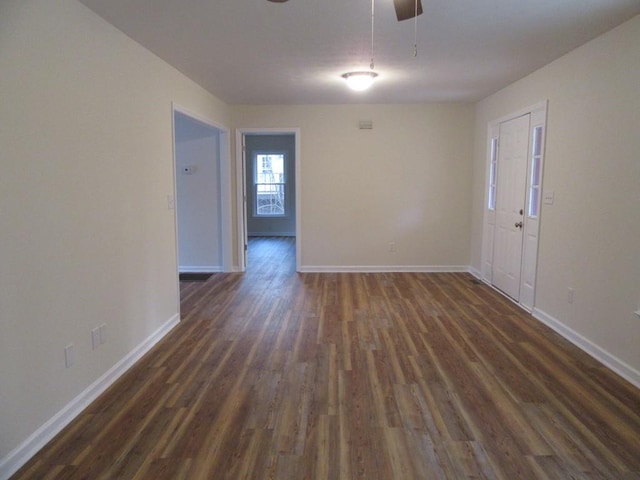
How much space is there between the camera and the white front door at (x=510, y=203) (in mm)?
4551

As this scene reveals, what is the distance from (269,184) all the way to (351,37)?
758 cm

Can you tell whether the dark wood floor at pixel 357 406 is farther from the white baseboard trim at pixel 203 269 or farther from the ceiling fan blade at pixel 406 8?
the ceiling fan blade at pixel 406 8

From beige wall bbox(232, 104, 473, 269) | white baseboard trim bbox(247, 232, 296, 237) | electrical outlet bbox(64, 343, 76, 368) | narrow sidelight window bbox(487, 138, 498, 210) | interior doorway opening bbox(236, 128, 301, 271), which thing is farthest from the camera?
white baseboard trim bbox(247, 232, 296, 237)

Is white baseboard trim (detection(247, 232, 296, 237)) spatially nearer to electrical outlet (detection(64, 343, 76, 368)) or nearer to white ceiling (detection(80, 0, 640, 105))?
white ceiling (detection(80, 0, 640, 105))

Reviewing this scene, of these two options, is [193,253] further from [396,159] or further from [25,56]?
[25,56]

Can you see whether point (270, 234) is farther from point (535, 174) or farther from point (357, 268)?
point (535, 174)

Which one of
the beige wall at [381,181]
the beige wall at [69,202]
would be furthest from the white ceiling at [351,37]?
the beige wall at [381,181]

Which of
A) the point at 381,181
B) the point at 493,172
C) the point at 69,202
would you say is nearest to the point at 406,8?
the point at 69,202

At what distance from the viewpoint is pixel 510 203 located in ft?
16.0

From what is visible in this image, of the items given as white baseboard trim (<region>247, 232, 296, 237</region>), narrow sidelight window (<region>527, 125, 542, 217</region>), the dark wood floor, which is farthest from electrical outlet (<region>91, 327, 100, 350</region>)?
white baseboard trim (<region>247, 232, 296, 237</region>)

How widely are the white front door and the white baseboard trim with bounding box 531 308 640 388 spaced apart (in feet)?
2.20

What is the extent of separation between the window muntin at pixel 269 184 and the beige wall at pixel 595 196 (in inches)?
278

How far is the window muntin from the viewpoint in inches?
415

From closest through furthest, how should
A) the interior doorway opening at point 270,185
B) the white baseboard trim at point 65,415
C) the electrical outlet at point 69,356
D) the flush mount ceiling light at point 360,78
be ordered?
the white baseboard trim at point 65,415 < the electrical outlet at point 69,356 < the flush mount ceiling light at point 360,78 < the interior doorway opening at point 270,185
